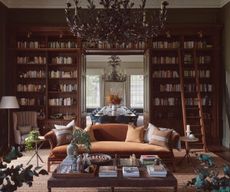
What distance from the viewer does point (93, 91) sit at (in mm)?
19734

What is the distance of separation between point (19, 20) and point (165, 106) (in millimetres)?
4854

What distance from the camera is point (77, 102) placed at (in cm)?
980

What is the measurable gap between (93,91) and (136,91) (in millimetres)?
2444

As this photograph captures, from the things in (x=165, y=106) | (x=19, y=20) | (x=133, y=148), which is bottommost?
(x=133, y=148)

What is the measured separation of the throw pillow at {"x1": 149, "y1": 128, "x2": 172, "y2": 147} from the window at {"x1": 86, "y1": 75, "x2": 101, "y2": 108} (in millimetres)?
12970

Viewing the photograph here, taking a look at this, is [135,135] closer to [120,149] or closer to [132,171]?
[120,149]

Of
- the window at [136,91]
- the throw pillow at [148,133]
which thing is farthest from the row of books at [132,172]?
the window at [136,91]

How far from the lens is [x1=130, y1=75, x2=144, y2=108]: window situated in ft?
64.3

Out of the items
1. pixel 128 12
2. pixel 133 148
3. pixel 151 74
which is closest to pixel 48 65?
pixel 151 74

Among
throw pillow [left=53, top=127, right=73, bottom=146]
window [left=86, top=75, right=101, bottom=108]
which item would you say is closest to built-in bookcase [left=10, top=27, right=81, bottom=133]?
throw pillow [left=53, top=127, right=73, bottom=146]

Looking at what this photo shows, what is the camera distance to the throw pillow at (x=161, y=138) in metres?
6.69

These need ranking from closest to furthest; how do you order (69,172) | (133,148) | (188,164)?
(69,172) → (133,148) → (188,164)

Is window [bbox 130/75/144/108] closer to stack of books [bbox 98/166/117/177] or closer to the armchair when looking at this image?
the armchair

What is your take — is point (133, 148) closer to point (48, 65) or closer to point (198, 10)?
point (48, 65)
